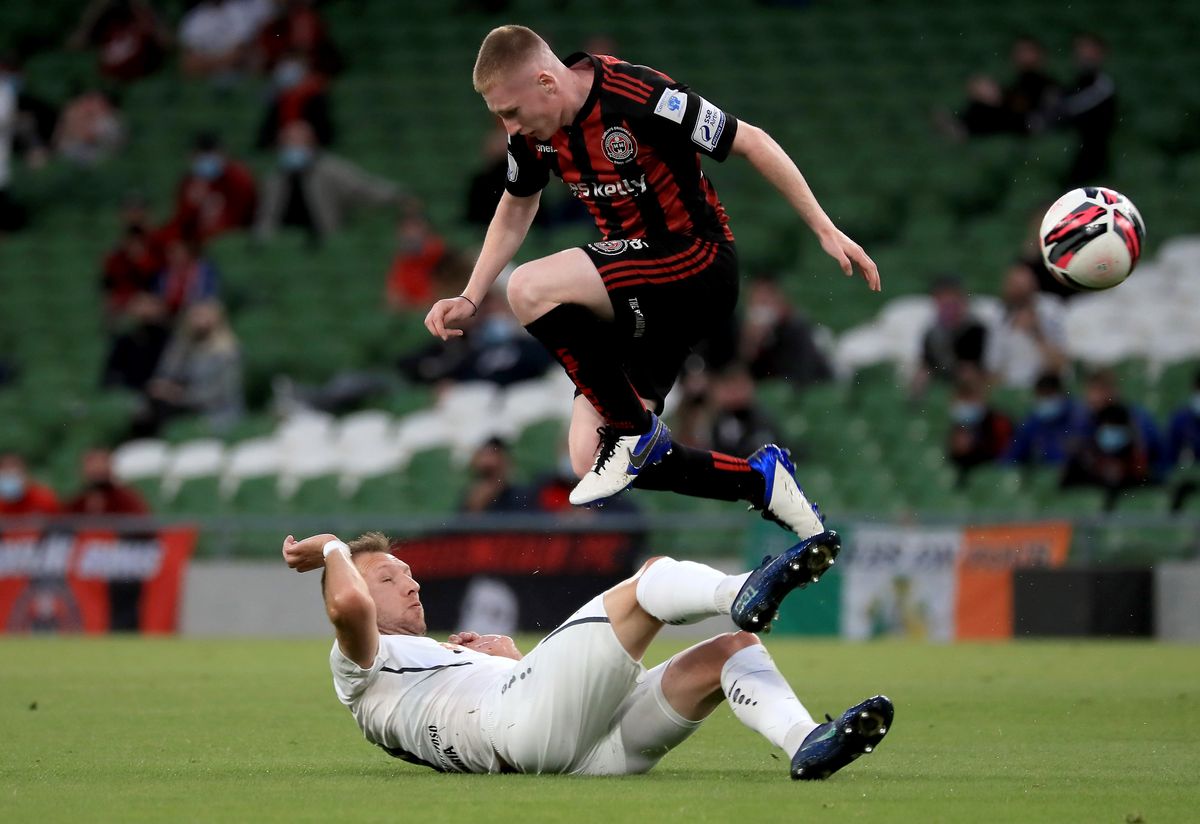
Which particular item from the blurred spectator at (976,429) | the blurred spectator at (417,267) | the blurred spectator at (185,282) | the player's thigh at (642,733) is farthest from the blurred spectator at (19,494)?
the player's thigh at (642,733)

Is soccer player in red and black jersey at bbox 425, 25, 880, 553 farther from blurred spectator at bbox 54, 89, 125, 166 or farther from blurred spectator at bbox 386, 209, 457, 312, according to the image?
blurred spectator at bbox 54, 89, 125, 166

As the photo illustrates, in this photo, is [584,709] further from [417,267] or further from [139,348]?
[139,348]

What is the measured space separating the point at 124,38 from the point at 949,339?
12769 mm

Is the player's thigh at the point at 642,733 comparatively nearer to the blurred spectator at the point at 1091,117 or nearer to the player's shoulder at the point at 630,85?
the player's shoulder at the point at 630,85

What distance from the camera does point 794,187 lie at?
22.2 ft

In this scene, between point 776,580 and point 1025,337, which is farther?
point 1025,337

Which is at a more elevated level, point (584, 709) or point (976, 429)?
point (584, 709)

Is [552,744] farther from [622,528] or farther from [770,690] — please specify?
[622,528]

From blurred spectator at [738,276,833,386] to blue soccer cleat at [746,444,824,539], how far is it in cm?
900

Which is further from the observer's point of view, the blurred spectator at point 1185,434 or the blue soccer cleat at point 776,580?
the blurred spectator at point 1185,434

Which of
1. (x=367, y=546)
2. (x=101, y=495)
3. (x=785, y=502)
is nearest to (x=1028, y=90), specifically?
(x=101, y=495)

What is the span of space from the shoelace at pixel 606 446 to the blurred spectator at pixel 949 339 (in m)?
8.96

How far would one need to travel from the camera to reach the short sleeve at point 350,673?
6.02m

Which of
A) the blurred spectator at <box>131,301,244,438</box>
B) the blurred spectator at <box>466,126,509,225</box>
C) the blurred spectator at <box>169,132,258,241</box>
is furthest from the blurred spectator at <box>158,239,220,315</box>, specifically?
the blurred spectator at <box>466,126,509,225</box>
